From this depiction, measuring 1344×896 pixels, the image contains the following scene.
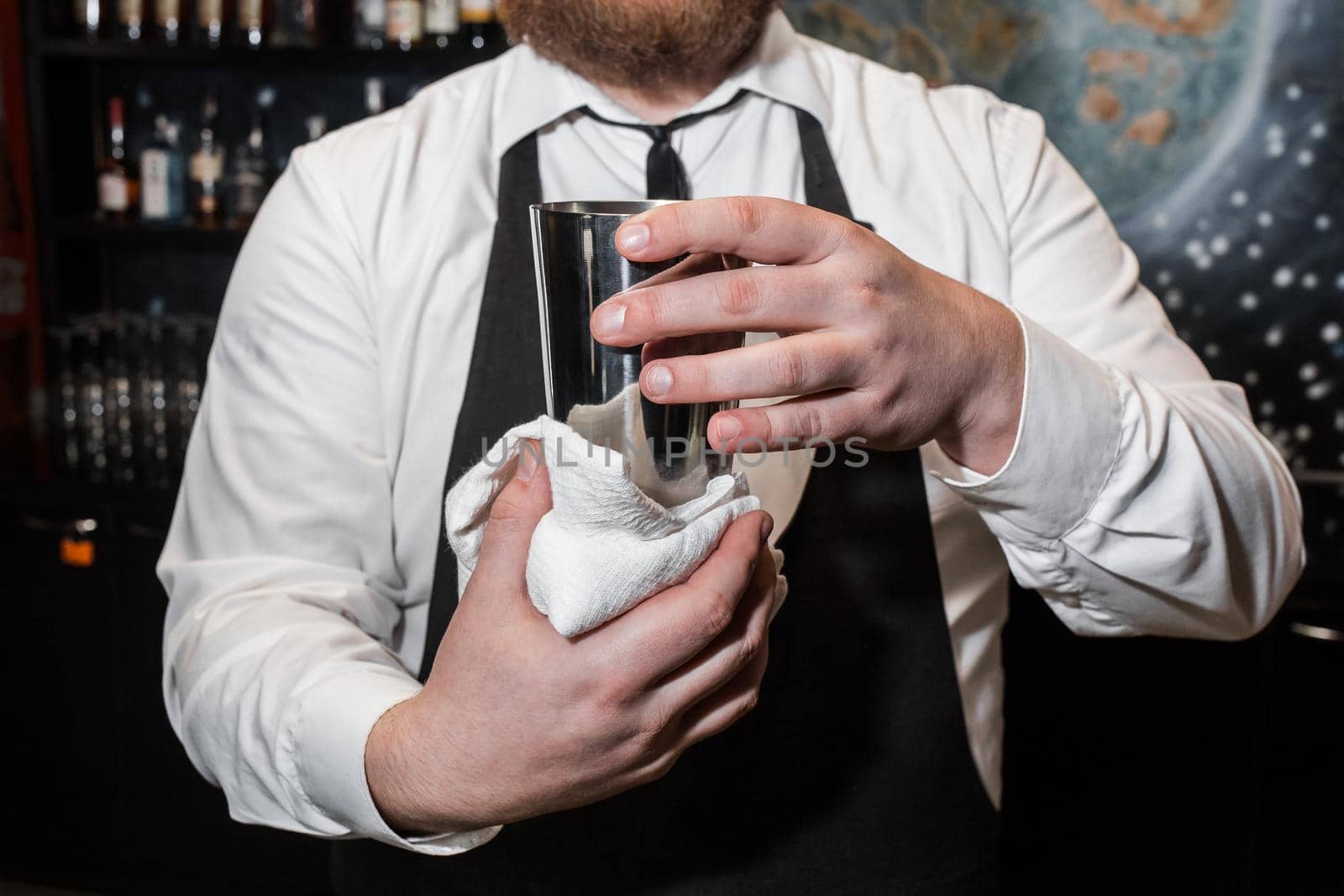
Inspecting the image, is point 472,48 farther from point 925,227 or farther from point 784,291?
point 784,291

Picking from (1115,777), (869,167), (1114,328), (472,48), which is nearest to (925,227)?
(869,167)

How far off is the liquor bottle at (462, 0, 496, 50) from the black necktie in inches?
62.9

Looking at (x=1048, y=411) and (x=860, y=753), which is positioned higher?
(x=1048, y=411)

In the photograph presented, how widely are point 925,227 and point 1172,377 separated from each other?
27 cm

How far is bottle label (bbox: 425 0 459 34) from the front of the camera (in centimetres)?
271

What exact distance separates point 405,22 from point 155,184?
2.53 ft

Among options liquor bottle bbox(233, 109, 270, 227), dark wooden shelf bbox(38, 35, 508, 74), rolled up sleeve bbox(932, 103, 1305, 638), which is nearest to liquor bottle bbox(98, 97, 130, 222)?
dark wooden shelf bbox(38, 35, 508, 74)

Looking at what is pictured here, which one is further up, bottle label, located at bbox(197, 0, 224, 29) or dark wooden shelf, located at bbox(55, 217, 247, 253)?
bottle label, located at bbox(197, 0, 224, 29)

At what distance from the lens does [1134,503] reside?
868mm

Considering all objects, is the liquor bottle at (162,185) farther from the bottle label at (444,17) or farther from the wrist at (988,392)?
the wrist at (988,392)

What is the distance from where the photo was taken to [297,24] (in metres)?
2.86

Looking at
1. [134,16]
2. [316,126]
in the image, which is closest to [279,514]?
[316,126]

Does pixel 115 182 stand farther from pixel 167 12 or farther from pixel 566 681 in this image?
pixel 566 681

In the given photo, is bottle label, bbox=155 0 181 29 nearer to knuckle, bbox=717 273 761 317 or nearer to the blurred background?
the blurred background
